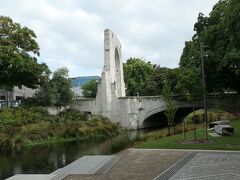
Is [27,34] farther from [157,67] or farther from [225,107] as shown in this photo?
[157,67]

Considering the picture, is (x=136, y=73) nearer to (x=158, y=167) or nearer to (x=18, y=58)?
(x=18, y=58)

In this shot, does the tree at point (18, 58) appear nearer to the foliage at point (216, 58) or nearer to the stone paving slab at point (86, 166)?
the foliage at point (216, 58)

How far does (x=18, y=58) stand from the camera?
141 ft

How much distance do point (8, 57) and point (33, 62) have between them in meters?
3.50

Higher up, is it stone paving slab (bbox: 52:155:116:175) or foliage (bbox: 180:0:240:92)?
foliage (bbox: 180:0:240:92)

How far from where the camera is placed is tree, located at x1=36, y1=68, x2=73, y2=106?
4829 centimetres

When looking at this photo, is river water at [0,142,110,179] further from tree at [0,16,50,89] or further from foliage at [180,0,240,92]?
foliage at [180,0,240,92]

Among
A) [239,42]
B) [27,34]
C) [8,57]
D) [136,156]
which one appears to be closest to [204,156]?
[136,156]

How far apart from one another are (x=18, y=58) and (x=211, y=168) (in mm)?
33651

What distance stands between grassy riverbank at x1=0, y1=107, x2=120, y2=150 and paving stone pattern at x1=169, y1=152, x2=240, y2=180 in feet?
64.6

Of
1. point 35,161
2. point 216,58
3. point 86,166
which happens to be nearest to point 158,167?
point 86,166

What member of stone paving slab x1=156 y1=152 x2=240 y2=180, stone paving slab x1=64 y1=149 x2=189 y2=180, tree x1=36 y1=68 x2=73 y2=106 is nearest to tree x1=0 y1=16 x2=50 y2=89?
tree x1=36 y1=68 x2=73 y2=106

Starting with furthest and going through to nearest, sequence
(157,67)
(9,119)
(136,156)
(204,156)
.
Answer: (157,67), (9,119), (136,156), (204,156)

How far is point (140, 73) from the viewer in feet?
268
